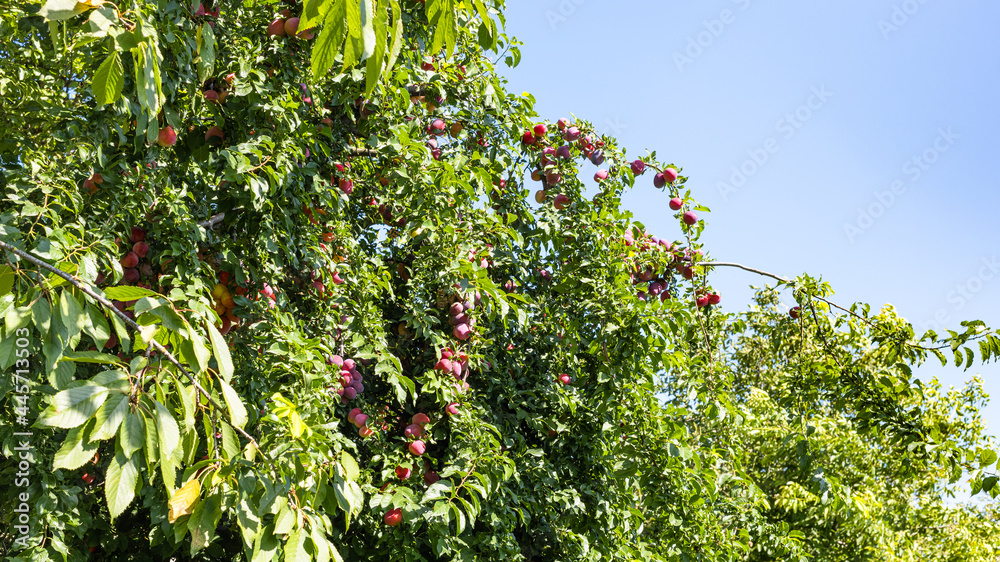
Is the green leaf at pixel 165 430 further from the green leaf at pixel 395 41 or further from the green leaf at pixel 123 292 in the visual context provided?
the green leaf at pixel 395 41

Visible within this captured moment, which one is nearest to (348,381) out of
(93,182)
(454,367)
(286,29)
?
(454,367)

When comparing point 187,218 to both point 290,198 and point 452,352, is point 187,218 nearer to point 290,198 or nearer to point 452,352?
point 290,198

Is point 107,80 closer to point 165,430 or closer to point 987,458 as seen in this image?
point 165,430

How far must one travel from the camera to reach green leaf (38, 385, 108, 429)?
0.84 m

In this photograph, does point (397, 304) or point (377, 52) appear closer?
point (377, 52)

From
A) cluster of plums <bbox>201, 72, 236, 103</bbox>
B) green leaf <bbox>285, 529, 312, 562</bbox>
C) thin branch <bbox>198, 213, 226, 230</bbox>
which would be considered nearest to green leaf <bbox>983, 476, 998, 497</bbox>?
green leaf <bbox>285, 529, 312, 562</bbox>

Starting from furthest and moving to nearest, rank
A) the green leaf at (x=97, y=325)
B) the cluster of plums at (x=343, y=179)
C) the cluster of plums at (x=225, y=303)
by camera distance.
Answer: the cluster of plums at (x=343, y=179) → the cluster of plums at (x=225, y=303) → the green leaf at (x=97, y=325)

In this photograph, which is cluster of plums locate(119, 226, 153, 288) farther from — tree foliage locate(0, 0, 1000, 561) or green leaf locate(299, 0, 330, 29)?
green leaf locate(299, 0, 330, 29)

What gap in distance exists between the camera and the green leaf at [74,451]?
33.8 inches

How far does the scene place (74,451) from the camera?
34.7 inches

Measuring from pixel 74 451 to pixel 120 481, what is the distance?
0.07 metres

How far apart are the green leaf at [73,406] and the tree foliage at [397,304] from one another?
315 mm

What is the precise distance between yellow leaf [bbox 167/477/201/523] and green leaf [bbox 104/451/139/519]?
10 cm

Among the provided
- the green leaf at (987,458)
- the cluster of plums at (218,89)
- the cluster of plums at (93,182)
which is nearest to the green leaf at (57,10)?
→ the cluster of plums at (93,182)
